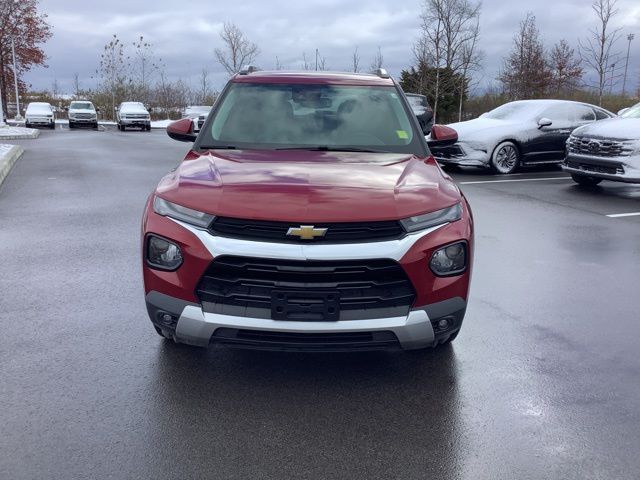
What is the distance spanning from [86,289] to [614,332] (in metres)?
4.21

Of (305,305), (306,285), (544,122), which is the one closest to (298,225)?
(306,285)

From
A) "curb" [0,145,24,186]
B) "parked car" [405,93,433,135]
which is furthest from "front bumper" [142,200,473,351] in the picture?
"parked car" [405,93,433,135]

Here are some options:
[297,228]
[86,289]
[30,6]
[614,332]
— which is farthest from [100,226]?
[30,6]

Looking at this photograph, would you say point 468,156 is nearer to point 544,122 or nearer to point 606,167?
point 544,122

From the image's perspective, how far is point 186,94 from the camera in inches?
2228

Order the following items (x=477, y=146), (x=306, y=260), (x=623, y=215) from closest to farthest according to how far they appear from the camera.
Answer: (x=306, y=260)
(x=623, y=215)
(x=477, y=146)

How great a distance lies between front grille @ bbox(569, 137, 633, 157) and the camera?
9.98 metres

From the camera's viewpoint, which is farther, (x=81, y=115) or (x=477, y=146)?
(x=81, y=115)

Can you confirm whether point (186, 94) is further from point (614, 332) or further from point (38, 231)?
point (614, 332)

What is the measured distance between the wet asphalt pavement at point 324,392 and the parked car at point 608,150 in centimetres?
442

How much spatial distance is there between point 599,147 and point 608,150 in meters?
0.18

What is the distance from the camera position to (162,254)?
3350mm

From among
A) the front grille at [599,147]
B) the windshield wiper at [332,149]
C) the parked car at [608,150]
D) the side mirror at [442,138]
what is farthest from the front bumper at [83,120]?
the windshield wiper at [332,149]

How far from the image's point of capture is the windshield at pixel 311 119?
4527 mm
